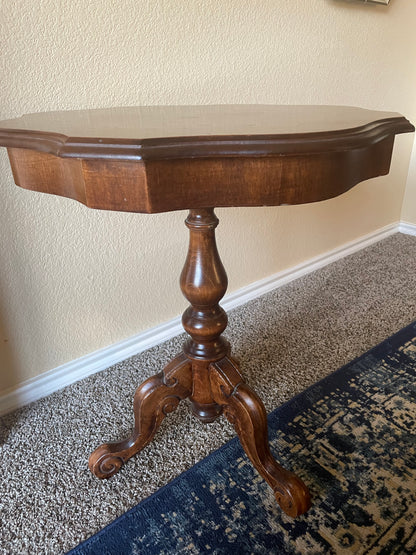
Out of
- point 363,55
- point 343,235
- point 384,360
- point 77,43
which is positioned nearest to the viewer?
point 77,43

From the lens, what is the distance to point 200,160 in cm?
53

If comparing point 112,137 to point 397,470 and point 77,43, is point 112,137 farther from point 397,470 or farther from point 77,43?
point 397,470

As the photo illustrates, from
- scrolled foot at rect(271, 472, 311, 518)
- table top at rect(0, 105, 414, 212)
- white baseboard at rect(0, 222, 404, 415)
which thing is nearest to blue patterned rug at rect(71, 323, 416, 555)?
scrolled foot at rect(271, 472, 311, 518)

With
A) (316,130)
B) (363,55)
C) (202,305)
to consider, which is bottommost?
(202,305)

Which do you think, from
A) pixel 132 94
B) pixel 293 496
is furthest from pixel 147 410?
pixel 132 94

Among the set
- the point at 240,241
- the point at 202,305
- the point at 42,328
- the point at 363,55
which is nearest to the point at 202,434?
the point at 202,305

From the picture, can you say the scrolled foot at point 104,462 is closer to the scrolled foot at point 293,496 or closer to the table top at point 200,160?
the scrolled foot at point 293,496

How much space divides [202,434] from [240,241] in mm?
760

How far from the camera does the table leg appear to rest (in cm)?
81

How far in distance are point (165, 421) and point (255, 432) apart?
13.0 inches

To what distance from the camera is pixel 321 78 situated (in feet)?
5.17

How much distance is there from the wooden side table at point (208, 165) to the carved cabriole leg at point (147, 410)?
1 centimetres

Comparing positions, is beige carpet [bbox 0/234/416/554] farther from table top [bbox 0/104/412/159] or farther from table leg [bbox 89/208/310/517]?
table top [bbox 0/104/412/159]

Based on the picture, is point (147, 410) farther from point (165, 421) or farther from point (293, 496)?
point (293, 496)
